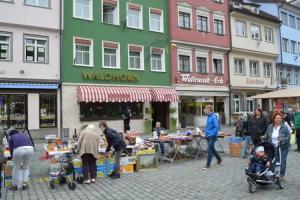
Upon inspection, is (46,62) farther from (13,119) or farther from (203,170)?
(203,170)

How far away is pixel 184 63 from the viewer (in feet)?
103

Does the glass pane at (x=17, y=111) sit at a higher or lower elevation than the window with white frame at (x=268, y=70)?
lower

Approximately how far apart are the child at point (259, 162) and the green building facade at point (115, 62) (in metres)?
16.8

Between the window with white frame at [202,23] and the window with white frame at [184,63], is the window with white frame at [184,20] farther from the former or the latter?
the window with white frame at [184,63]

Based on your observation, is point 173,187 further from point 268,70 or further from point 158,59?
point 268,70

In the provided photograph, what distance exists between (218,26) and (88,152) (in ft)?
88.3

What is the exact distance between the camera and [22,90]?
2275 centimetres

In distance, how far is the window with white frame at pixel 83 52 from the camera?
2534 centimetres

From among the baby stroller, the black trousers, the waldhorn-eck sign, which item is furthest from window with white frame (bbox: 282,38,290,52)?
the black trousers

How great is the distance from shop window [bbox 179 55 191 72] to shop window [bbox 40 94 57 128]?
11032mm

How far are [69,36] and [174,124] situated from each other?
10.1m

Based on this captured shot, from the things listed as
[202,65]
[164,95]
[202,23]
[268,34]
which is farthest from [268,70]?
[164,95]

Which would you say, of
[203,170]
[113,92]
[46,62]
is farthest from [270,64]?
[203,170]

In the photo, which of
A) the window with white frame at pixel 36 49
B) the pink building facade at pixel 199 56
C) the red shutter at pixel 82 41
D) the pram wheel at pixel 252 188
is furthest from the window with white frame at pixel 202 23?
the pram wheel at pixel 252 188
